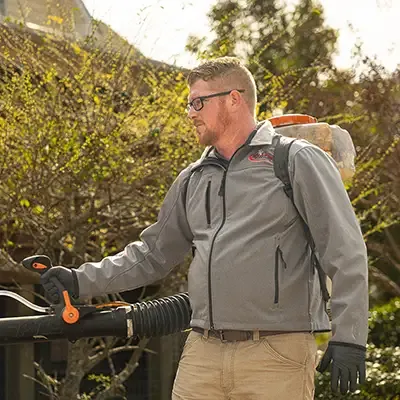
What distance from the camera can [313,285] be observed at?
3.17 metres

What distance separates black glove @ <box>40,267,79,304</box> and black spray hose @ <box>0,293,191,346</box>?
16cm

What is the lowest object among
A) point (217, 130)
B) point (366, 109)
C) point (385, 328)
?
point (385, 328)

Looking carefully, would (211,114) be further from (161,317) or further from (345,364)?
A: (345,364)

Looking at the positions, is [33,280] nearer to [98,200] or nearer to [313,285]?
[98,200]

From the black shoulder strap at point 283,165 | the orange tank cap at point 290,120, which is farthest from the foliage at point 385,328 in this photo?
the black shoulder strap at point 283,165

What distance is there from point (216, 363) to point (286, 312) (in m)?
0.30

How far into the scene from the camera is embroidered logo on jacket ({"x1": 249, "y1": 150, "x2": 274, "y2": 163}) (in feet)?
10.7

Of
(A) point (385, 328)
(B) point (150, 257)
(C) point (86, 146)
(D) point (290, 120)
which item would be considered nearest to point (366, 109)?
(A) point (385, 328)

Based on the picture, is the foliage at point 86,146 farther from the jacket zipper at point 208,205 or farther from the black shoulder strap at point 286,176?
the black shoulder strap at point 286,176

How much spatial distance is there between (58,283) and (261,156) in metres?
0.89

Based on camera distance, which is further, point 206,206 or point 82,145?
point 82,145

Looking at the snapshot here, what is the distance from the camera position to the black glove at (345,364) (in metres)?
2.83

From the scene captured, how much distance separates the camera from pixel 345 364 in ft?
9.36

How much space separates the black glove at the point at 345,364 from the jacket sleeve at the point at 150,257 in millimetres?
953
